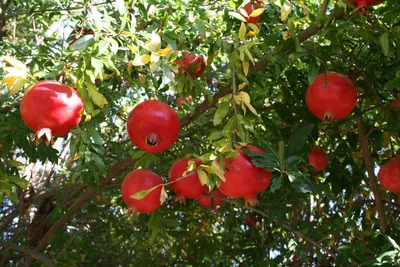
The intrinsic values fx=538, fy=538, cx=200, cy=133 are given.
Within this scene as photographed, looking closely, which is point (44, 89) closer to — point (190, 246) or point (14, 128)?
point (14, 128)

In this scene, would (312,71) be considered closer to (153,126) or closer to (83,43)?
(153,126)

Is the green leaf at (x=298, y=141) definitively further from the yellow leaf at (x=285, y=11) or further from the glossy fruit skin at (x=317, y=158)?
the glossy fruit skin at (x=317, y=158)

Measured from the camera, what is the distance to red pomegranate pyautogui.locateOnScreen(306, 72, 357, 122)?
1.84 metres

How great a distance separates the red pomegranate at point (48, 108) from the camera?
4.81 ft

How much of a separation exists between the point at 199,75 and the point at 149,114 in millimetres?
734

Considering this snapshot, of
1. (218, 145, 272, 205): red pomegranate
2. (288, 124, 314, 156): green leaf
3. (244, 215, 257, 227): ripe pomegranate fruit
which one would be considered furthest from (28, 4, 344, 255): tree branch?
(244, 215, 257, 227): ripe pomegranate fruit

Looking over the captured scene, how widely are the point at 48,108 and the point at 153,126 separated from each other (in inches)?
13.9

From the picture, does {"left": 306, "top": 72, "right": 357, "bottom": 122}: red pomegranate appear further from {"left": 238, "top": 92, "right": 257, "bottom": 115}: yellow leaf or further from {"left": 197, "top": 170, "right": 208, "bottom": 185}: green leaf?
{"left": 197, "top": 170, "right": 208, "bottom": 185}: green leaf

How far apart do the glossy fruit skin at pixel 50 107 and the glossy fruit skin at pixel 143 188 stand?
1.44 ft

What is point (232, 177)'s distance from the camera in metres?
1.54

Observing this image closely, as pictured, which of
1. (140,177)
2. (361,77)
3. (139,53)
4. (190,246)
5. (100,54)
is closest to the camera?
(100,54)

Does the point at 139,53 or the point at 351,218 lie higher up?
the point at 139,53

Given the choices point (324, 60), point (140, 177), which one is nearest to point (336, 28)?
point (324, 60)

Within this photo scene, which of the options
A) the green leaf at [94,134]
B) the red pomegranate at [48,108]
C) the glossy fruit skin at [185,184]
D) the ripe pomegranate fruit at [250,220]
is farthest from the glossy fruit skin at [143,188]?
the ripe pomegranate fruit at [250,220]
